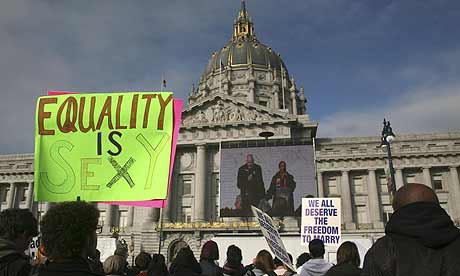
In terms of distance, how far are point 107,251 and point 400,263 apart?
66.2 ft

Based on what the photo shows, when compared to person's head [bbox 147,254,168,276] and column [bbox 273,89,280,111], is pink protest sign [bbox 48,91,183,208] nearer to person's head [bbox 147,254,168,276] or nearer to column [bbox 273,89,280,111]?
person's head [bbox 147,254,168,276]

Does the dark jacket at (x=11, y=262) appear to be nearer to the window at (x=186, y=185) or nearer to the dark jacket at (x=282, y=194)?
the dark jacket at (x=282, y=194)

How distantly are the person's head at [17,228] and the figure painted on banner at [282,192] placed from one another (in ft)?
109

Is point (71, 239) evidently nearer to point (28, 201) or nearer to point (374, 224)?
point (374, 224)

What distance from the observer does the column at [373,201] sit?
40466 mm

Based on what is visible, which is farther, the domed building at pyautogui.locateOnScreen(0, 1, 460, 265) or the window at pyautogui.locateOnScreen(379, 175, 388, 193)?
the window at pyautogui.locateOnScreen(379, 175, 388, 193)

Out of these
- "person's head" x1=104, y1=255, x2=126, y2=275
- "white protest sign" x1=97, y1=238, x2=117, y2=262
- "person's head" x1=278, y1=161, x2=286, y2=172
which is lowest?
"white protest sign" x1=97, y1=238, x2=117, y2=262

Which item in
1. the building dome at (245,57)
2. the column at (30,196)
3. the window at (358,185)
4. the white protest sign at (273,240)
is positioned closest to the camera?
the white protest sign at (273,240)

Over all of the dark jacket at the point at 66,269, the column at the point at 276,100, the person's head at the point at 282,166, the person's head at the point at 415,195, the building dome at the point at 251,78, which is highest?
the building dome at the point at 251,78

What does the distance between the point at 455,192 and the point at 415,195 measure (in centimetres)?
4459

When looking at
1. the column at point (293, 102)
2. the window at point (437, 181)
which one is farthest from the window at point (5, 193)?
the window at point (437, 181)

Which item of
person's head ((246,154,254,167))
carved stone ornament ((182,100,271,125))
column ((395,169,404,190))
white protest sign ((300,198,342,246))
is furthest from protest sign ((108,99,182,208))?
column ((395,169,404,190))

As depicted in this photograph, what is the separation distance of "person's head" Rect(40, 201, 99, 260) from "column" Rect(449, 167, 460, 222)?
146ft

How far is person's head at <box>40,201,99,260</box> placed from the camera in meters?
2.58
